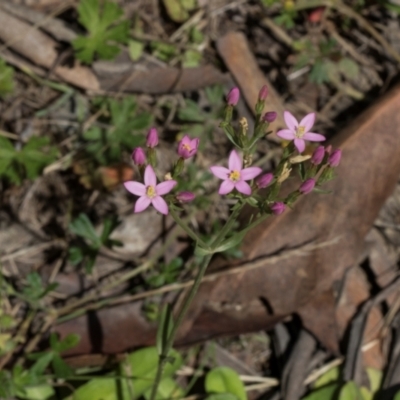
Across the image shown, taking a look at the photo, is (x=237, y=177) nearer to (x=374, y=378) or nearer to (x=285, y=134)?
(x=285, y=134)

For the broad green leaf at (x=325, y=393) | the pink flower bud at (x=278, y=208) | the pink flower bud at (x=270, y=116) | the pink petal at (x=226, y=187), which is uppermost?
the pink flower bud at (x=270, y=116)

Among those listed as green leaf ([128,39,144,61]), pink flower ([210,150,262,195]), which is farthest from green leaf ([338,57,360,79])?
pink flower ([210,150,262,195])

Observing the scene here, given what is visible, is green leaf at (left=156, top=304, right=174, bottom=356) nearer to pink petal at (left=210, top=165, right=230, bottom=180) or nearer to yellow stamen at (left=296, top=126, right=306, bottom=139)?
pink petal at (left=210, top=165, right=230, bottom=180)

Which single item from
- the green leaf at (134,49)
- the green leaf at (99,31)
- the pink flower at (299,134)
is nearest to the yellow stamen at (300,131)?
the pink flower at (299,134)

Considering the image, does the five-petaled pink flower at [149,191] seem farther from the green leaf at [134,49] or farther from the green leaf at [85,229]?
the green leaf at [134,49]

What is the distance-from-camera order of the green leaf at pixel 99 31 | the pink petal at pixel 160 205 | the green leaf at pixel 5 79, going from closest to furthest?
the pink petal at pixel 160 205
the green leaf at pixel 99 31
the green leaf at pixel 5 79

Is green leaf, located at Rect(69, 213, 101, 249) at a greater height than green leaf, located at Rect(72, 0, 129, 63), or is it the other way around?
green leaf, located at Rect(72, 0, 129, 63)
